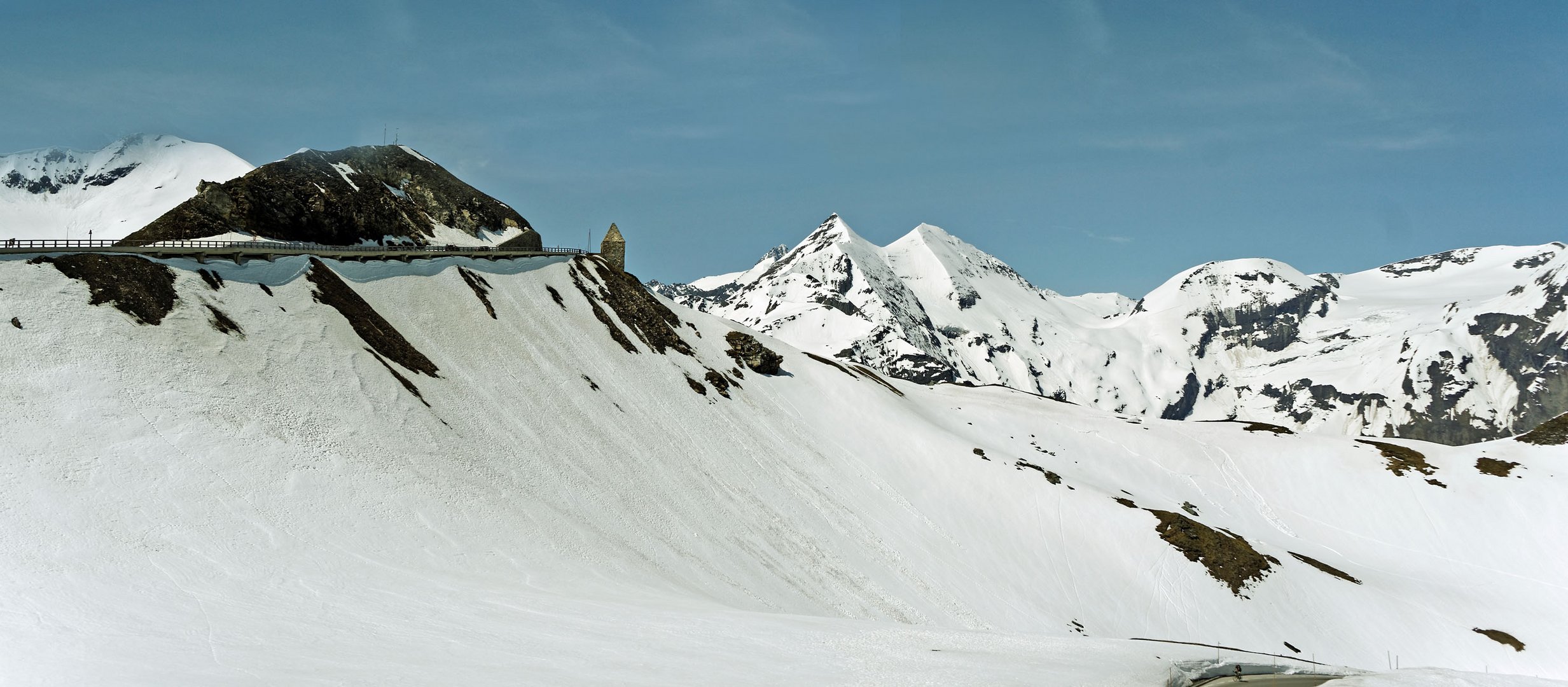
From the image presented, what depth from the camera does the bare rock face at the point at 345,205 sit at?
84.5 m

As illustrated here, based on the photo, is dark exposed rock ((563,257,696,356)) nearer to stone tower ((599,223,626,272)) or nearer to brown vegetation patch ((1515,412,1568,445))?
stone tower ((599,223,626,272))

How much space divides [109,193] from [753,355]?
159986mm

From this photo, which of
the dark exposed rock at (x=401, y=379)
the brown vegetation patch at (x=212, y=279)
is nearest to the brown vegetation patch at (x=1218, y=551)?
the dark exposed rock at (x=401, y=379)

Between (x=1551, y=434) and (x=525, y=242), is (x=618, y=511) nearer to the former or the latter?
(x=525, y=242)

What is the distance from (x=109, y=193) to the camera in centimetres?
19088

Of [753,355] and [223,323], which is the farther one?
[753,355]

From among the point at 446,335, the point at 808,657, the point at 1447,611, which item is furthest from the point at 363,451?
the point at 1447,611

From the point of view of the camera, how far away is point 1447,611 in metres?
87.8

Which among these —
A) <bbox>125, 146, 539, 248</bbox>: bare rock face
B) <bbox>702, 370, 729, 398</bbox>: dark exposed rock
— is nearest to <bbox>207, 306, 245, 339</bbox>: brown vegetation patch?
<bbox>125, 146, 539, 248</bbox>: bare rock face

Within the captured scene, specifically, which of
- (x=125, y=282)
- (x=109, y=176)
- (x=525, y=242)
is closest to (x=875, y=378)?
(x=525, y=242)

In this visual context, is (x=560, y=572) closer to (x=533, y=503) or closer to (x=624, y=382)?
(x=533, y=503)

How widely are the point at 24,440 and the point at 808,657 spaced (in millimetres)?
36924

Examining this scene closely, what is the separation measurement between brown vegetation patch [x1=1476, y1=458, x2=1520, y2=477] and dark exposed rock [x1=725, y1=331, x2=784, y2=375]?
292 feet

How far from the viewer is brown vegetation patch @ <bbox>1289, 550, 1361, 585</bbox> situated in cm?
9081
